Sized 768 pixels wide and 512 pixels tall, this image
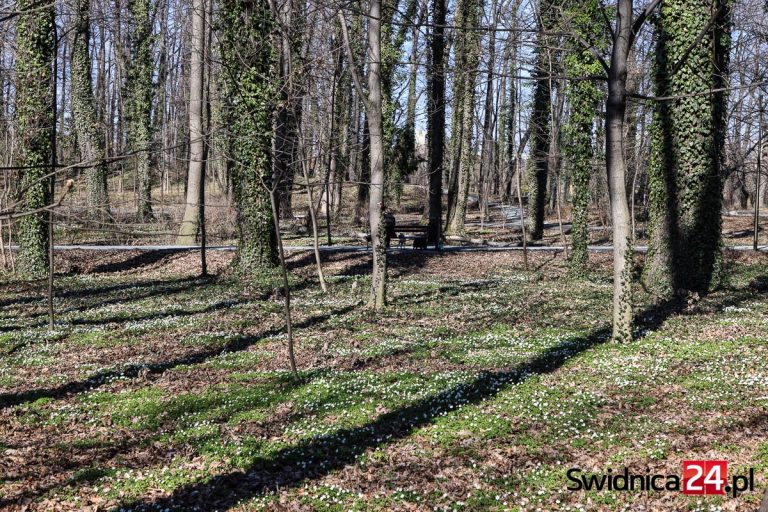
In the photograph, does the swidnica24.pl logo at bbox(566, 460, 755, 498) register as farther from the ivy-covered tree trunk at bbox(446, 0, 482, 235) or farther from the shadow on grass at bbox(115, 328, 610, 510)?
the ivy-covered tree trunk at bbox(446, 0, 482, 235)

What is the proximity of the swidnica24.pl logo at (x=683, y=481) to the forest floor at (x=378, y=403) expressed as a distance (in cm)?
11

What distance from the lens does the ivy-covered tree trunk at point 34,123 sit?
20.6 metres

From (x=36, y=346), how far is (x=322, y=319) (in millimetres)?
6293

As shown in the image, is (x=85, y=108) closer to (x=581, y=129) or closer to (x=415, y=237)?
(x=415, y=237)

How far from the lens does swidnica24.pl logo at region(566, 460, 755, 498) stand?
21.8ft

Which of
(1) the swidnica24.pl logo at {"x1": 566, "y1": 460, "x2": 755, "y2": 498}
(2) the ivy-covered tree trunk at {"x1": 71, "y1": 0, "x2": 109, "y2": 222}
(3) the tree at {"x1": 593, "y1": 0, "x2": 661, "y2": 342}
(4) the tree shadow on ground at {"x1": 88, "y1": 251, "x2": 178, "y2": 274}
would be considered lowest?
(1) the swidnica24.pl logo at {"x1": 566, "y1": 460, "x2": 755, "y2": 498}

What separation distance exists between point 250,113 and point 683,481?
17098mm

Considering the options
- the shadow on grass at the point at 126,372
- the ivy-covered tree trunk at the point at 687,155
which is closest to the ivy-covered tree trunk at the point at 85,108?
the shadow on grass at the point at 126,372

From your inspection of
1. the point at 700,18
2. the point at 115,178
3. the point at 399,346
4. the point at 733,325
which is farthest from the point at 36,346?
the point at 115,178

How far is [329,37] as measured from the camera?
3188 centimetres

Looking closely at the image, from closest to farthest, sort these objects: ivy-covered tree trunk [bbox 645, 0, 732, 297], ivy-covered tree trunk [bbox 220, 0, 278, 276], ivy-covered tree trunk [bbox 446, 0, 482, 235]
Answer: ivy-covered tree trunk [bbox 645, 0, 732, 297] < ivy-covered tree trunk [bbox 220, 0, 278, 276] < ivy-covered tree trunk [bbox 446, 0, 482, 235]

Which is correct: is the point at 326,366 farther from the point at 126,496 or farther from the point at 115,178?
the point at 115,178

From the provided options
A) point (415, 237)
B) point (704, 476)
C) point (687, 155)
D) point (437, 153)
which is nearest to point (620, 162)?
point (704, 476)

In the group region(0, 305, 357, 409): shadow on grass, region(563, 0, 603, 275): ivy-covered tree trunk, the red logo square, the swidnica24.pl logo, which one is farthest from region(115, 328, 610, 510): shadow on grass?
region(563, 0, 603, 275): ivy-covered tree trunk
